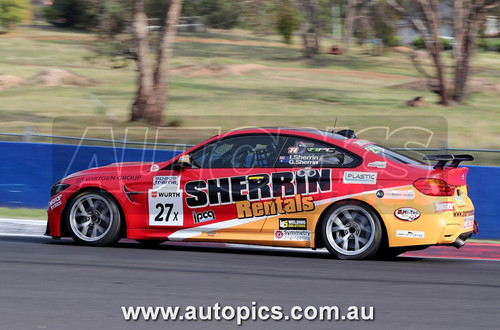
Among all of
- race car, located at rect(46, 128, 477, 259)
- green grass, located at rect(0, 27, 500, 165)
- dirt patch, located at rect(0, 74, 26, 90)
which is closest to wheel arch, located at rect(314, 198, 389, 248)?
race car, located at rect(46, 128, 477, 259)

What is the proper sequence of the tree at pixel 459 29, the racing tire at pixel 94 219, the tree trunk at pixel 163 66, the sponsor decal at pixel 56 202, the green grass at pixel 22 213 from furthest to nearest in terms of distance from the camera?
1. the tree at pixel 459 29
2. the tree trunk at pixel 163 66
3. the green grass at pixel 22 213
4. the sponsor decal at pixel 56 202
5. the racing tire at pixel 94 219

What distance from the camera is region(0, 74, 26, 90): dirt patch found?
36.1 m

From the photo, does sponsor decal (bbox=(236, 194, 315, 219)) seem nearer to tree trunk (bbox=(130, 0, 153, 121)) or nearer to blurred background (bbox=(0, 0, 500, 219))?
blurred background (bbox=(0, 0, 500, 219))

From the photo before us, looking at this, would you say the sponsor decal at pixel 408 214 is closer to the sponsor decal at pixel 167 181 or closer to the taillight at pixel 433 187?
the taillight at pixel 433 187

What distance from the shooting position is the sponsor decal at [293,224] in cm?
861

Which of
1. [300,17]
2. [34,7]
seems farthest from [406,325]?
[34,7]

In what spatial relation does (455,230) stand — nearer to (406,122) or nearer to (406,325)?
(406,325)

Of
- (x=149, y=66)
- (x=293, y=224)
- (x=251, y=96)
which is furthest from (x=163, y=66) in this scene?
(x=293, y=224)

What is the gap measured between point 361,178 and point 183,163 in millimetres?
2133

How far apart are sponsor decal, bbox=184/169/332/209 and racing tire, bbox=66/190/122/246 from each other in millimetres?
966

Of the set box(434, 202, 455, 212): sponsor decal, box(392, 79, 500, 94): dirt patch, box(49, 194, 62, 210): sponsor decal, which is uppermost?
box(434, 202, 455, 212): sponsor decal

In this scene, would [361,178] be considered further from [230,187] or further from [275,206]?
[230,187]

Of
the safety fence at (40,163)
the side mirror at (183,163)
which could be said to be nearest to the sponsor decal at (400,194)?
the side mirror at (183,163)

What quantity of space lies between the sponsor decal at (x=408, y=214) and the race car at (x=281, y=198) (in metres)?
0.01
